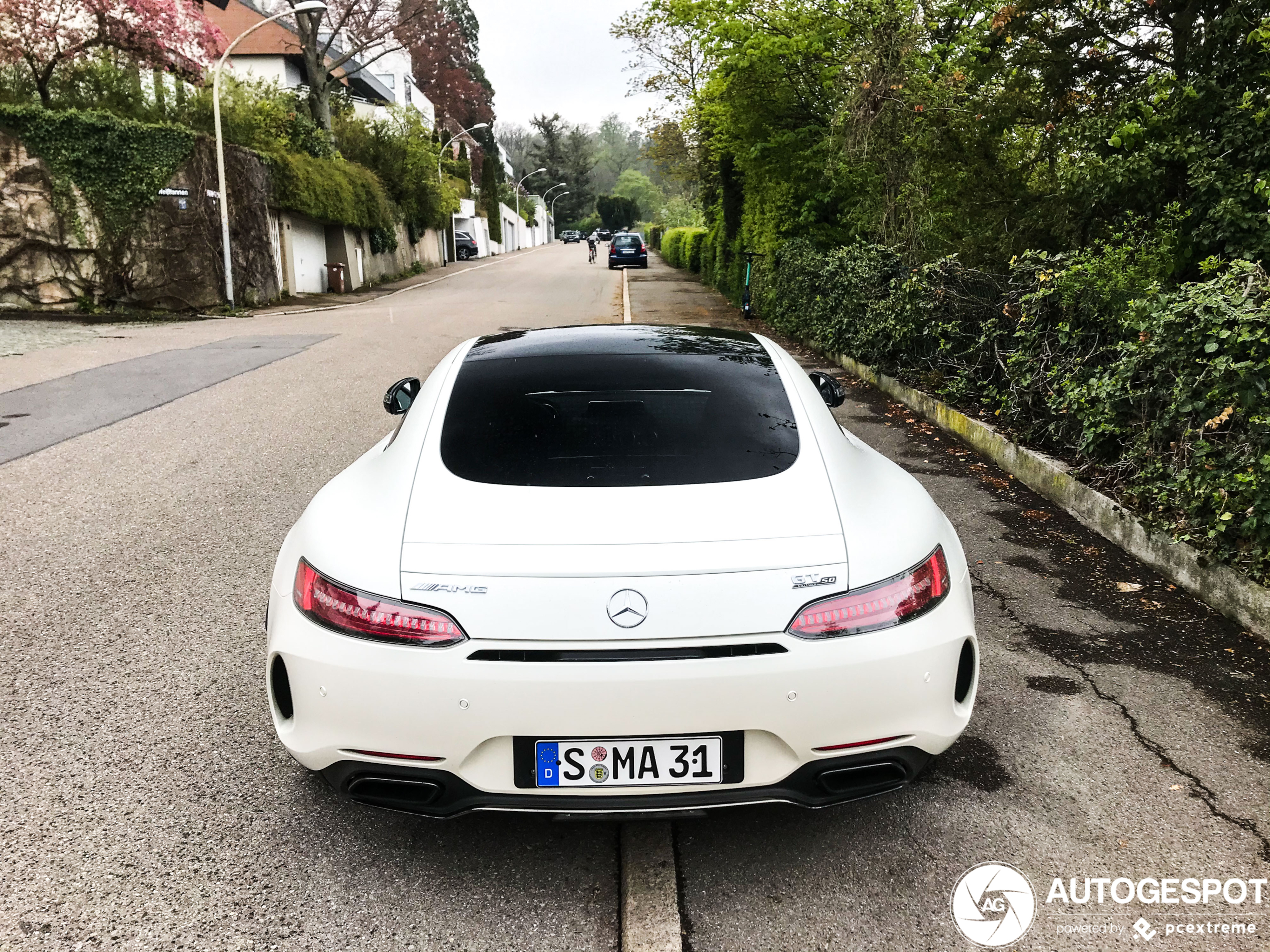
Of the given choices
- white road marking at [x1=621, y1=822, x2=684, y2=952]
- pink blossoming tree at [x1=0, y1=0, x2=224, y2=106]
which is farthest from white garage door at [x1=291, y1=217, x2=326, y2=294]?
white road marking at [x1=621, y1=822, x2=684, y2=952]

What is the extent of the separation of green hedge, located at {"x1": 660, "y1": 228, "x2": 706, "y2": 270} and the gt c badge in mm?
35491

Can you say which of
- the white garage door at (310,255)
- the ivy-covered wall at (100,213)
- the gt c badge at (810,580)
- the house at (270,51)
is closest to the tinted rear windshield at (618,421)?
the gt c badge at (810,580)

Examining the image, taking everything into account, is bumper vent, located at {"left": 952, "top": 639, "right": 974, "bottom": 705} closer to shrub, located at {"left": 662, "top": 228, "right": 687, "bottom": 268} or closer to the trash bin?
the trash bin

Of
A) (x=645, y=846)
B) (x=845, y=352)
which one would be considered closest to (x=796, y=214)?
(x=845, y=352)

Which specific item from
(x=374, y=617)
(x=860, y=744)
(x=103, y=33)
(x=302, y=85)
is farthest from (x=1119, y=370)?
(x=302, y=85)

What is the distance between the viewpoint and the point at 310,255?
2998 cm

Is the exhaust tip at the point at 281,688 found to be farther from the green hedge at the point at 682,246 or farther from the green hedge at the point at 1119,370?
the green hedge at the point at 682,246

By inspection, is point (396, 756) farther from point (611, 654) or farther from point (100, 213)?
point (100, 213)

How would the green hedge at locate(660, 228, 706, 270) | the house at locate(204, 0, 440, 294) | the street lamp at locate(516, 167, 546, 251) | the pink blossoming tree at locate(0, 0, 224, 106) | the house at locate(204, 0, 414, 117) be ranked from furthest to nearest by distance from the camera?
the street lamp at locate(516, 167, 546, 251)
the house at locate(204, 0, 414, 117)
the green hedge at locate(660, 228, 706, 270)
the house at locate(204, 0, 440, 294)
the pink blossoming tree at locate(0, 0, 224, 106)

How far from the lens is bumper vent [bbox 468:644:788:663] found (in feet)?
7.70

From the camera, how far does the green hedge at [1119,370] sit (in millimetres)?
4590

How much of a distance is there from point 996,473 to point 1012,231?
491cm

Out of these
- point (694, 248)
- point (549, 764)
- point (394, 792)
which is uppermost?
point (694, 248)

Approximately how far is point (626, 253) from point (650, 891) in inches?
1739
